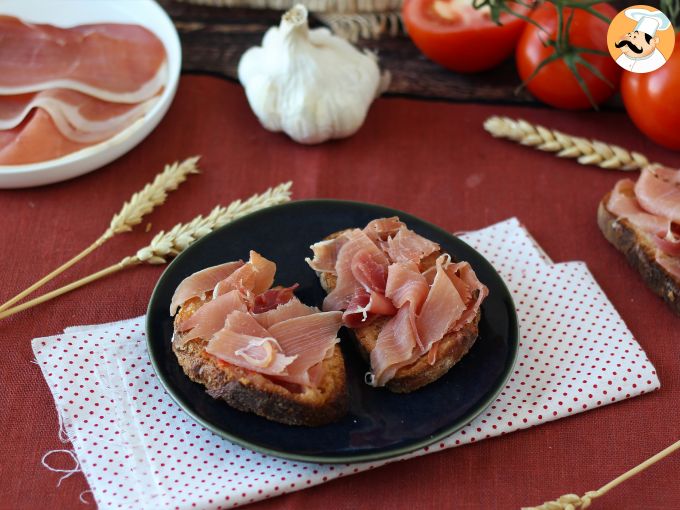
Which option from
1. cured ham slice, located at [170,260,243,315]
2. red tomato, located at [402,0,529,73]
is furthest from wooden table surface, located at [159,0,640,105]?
cured ham slice, located at [170,260,243,315]

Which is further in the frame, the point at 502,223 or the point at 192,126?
the point at 192,126

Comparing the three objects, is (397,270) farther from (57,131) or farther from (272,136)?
(57,131)

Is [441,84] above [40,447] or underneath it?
above

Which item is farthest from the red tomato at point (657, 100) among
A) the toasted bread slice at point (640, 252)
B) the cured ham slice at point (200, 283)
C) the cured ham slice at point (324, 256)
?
the cured ham slice at point (200, 283)

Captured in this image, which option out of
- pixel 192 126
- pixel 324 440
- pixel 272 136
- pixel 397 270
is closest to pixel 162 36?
pixel 192 126

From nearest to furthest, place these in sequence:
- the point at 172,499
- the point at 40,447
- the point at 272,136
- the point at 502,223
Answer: the point at 172,499 → the point at 40,447 → the point at 502,223 → the point at 272,136

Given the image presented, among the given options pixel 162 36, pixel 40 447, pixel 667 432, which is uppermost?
pixel 162 36

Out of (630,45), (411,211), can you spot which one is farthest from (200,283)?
(630,45)

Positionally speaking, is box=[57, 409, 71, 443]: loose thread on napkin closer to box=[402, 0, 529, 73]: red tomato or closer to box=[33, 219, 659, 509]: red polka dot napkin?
box=[33, 219, 659, 509]: red polka dot napkin
